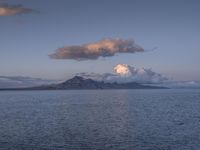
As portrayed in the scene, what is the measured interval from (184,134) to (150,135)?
7500 millimetres

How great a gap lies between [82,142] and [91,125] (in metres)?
23.2

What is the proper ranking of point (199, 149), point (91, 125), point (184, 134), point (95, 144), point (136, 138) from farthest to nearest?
point (91, 125) → point (184, 134) → point (136, 138) → point (95, 144) → point (199, 149)

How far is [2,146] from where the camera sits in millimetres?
56219

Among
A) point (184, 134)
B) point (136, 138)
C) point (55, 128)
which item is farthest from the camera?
point (55, 128)

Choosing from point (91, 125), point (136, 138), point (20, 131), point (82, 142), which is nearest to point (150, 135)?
point (136, 138)

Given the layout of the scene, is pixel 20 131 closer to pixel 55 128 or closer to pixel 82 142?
pixel 55 128

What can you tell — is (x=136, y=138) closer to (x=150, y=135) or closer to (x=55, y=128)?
(x=150, y=135)

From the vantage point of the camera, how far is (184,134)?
222 feet

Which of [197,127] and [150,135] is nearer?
[150,135]

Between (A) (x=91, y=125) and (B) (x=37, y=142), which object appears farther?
(A) (x=91, y=125)

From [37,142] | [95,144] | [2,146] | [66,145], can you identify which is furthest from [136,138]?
[2,146]

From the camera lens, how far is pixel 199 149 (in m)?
53.7

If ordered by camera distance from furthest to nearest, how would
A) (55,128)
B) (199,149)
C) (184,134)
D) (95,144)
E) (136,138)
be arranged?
(55,128) < (184,134) < (136,138) < (95,144) < (199,149)

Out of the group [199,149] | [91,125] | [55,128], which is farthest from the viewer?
[91,125]
